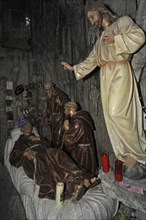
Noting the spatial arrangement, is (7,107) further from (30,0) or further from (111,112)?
(111,112)

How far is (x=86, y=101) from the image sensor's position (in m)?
5.30

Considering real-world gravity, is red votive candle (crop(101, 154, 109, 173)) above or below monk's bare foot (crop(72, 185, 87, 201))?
above

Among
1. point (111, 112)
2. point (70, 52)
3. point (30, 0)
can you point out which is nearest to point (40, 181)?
point (111, 112)

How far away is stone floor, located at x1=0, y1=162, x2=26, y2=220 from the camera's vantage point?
3018 millimetres

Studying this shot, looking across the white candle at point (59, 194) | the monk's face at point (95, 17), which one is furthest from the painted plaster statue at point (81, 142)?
the monk's face at point (95, 17)

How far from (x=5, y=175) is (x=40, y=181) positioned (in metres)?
1.70

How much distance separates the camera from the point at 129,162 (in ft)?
7.82

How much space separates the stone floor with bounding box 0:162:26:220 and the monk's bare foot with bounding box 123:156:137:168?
165 centimetres

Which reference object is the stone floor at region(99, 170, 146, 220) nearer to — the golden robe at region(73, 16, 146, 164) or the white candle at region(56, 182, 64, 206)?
the golden robe at region(73, 16, 146, 164)

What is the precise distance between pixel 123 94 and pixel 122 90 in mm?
48

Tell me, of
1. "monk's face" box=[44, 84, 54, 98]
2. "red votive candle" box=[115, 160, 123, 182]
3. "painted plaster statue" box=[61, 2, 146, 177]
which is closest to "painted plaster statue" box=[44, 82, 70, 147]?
"monk's face" box=[44, 84, 54, 98]

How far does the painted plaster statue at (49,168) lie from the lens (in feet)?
8.95

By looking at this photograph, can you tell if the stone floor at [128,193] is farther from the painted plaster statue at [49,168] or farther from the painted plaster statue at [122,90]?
the painted plaster statue at [49,168]

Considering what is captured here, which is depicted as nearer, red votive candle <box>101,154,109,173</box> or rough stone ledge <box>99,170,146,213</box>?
rough stone ledge <box>99,170,146,213</box>
